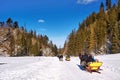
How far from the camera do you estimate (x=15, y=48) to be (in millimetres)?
133875

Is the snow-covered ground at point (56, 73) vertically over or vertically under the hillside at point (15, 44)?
under

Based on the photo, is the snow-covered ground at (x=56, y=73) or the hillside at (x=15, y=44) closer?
the snow-covered ground at (x=56, y=73)

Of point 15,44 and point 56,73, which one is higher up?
point 15,44

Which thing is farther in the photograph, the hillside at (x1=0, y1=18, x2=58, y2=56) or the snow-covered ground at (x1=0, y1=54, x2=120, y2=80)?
the hillside at (x1=0, y1=18, x2=58, y2=56)

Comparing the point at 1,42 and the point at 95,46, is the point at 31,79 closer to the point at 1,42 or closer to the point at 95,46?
the point at 95,46

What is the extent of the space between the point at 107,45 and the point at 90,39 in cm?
805

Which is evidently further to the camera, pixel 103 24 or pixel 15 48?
pixel 15 48

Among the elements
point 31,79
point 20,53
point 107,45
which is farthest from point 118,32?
point 20,53

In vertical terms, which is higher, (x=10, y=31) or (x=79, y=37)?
(x=10, y=31)

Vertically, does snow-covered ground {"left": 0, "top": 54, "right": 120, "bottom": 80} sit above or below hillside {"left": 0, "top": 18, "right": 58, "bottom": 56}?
below

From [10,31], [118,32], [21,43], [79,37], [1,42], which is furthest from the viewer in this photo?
[10,31]

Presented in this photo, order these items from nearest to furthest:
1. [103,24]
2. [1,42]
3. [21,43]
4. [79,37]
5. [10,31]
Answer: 1. [103,24]
2. [79,37]
3. [21,43]
4. [1,42]
5. [10,31]

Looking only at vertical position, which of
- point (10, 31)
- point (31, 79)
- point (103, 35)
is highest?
point (10, 31)

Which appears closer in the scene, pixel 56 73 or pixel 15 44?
pixel 56 73
